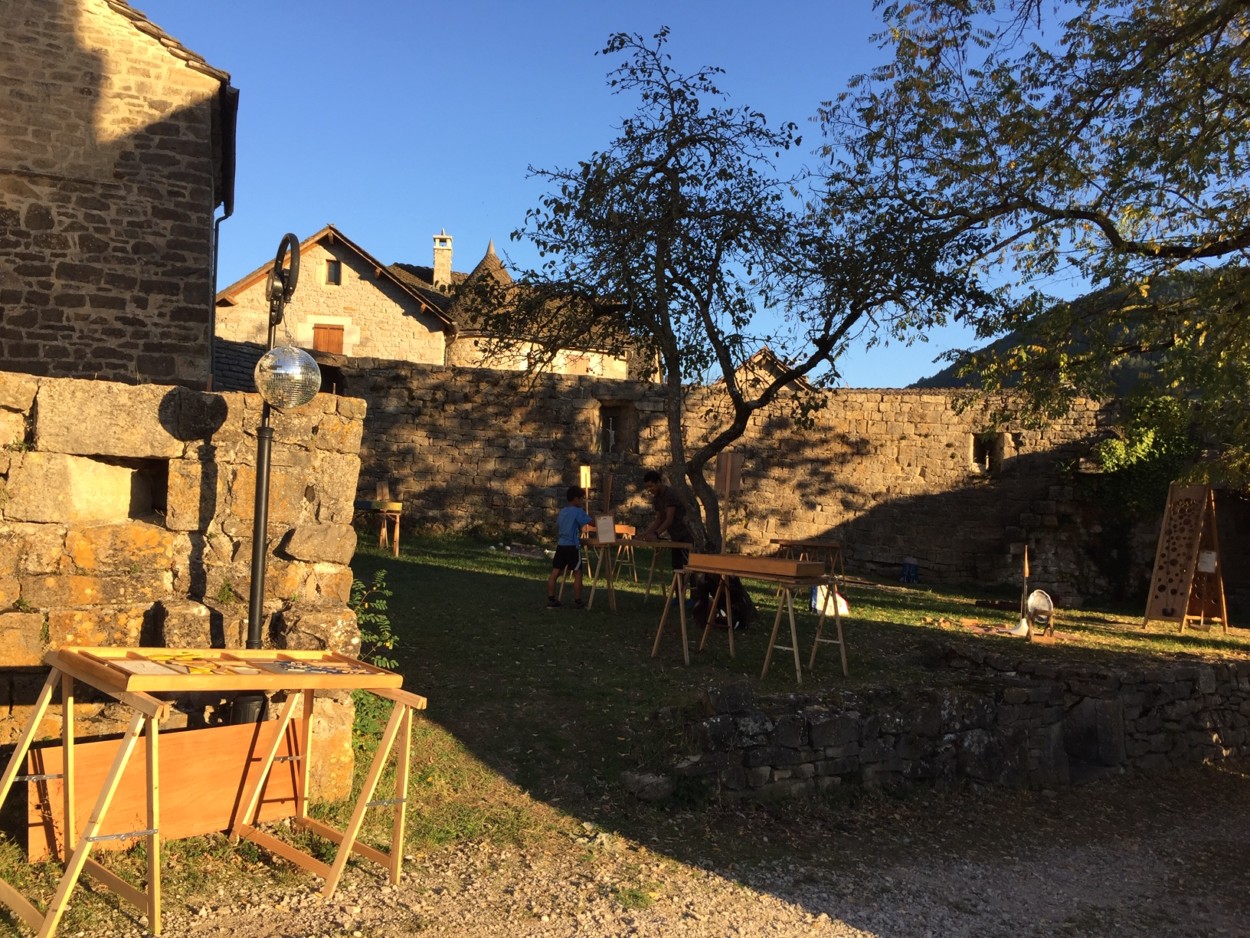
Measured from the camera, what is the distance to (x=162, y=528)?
545cm

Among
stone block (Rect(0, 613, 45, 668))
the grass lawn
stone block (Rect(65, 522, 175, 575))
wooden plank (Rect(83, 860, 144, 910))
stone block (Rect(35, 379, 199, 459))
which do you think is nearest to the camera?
wooden plank (Rect(83, 860, 144, 910))

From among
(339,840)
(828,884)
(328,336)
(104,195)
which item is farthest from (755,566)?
(328,336)

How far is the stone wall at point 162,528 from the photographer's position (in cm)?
505

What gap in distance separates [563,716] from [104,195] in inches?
288

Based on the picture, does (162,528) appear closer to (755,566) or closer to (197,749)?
(197,749)

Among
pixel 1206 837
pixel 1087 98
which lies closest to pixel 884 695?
pixel 1206 837

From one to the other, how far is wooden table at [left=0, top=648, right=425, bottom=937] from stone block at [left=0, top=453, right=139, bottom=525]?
101cm

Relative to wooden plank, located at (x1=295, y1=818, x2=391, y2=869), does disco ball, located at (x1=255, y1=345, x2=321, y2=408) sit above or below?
above

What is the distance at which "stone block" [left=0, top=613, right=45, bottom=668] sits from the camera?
496 centimetres

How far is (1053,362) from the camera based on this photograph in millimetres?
10469

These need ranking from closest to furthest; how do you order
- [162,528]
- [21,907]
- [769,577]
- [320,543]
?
[21,907] < [162,528] < [320,543] < [769,577]

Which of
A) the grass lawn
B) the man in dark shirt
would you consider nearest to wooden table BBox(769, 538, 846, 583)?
the grass lawn

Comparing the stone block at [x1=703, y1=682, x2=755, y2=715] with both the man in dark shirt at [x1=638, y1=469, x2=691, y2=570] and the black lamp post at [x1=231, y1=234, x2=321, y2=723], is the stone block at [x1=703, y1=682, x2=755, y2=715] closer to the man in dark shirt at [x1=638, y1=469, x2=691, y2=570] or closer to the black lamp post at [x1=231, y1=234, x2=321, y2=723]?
the black lamp post at [x1=231, y1=234, x2=321, y2=723]

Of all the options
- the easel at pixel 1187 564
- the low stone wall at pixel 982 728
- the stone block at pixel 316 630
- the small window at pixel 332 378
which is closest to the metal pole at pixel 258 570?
the stone block at pixel 316 630
